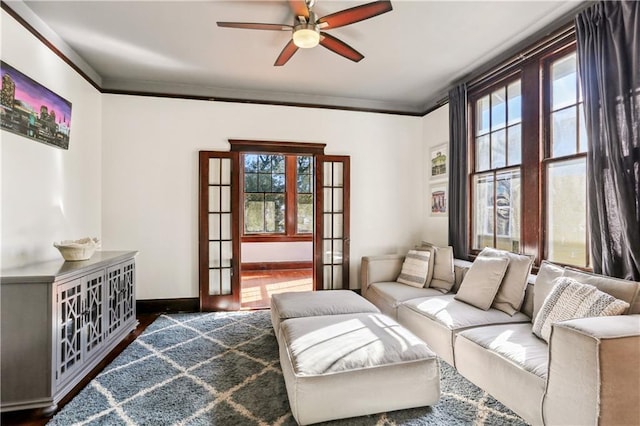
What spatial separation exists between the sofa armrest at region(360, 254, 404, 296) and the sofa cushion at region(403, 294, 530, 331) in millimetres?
1027

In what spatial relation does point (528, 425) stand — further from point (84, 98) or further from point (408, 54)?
point (84, 98)

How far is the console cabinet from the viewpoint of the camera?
77.5 inches

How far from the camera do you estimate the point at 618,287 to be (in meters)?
1.92

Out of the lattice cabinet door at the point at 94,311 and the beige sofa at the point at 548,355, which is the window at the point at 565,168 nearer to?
the beige sofa at the point at 548,355

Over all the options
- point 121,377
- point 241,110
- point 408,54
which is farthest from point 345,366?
point 241,110

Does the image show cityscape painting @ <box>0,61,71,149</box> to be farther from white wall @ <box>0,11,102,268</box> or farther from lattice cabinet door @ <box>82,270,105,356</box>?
lattice cabinet door @ <box>82,270,105,356</box>

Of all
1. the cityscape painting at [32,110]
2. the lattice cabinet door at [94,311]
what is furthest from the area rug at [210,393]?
the cityscape painting at [32,110]

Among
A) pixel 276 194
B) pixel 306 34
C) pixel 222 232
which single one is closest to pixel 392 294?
pixel 222 232

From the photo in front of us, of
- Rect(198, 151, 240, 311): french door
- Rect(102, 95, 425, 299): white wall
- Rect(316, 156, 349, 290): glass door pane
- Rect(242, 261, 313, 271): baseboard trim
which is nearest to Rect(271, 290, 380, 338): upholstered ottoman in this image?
Rect(198, 151, 240, 311): french door

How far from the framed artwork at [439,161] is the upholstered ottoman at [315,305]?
225 centimetres

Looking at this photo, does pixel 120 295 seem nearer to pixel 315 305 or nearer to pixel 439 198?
pixel 315 305

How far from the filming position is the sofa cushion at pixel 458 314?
248 centimetres

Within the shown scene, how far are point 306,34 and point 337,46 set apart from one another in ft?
1.44

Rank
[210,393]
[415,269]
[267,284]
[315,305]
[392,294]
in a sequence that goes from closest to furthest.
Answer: [210,393] → [315,305] → [392,294] → [415,269] → [267,284]
